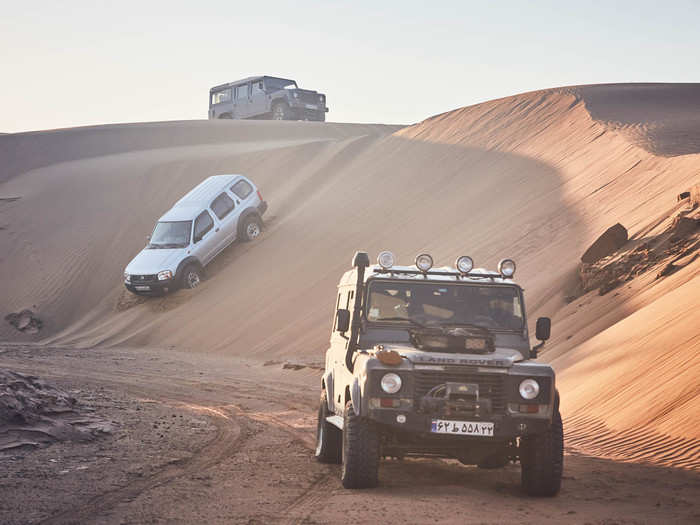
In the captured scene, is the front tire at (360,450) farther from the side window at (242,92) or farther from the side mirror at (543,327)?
the side window at (242,92)

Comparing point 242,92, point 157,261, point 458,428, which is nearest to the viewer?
point 458,428

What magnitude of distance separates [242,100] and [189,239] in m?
21.3

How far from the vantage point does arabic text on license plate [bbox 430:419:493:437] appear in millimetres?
7469

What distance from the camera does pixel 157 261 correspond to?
2847 cm

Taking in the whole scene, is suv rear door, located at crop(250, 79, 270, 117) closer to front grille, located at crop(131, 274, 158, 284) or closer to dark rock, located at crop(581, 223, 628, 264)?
front grille, located at crop(131, 274, 158, 284)

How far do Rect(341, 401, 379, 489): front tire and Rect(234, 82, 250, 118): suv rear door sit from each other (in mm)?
41559

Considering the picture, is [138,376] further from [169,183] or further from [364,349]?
[169,183]

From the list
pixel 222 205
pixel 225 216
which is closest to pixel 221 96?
pixel 225 216

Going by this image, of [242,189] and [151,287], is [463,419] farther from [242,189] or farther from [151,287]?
[242,189]

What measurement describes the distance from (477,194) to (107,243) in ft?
51.4

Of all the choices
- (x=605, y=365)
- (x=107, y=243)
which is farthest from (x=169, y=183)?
(x=605, y=365)

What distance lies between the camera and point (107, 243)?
35.9 meters

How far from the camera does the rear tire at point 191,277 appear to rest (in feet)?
94.4

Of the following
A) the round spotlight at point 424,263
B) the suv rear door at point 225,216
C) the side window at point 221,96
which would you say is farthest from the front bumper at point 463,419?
the side window at point 221,96
